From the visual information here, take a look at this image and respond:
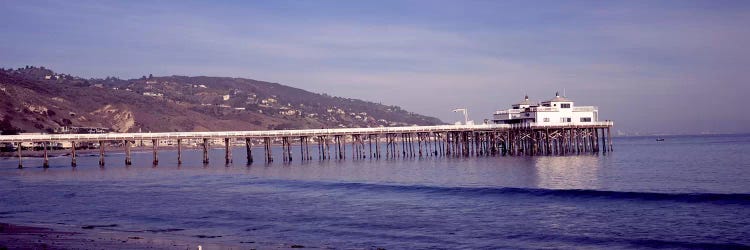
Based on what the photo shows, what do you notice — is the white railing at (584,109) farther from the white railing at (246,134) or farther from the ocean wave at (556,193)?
the ocean wave at (556,193)

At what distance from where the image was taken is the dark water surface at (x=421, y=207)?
22.6 meters

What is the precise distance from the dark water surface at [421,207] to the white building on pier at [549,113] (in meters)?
18.1

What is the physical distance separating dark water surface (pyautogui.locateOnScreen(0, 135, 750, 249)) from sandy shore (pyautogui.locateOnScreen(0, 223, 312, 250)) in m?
1.13

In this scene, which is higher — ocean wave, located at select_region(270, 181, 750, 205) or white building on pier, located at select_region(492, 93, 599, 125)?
white building on pier, located at select_region(492, 93, 599, 125)

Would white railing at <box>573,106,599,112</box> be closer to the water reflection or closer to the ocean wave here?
the water reflection

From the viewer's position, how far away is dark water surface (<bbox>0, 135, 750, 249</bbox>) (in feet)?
74.2

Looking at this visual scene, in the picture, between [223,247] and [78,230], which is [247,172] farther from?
A: [223,247]

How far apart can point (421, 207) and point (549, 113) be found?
41.6 m

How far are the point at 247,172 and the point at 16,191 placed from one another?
62.1 ft

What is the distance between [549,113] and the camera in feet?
229

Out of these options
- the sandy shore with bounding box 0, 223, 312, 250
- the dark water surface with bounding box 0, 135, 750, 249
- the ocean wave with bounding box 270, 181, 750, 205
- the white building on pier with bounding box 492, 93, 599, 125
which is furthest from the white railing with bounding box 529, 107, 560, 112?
the sandy shore with bounding box 0, 223, 312, 250

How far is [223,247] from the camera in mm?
20281

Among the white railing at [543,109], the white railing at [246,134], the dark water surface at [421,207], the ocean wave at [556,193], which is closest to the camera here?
the dark water surface at [421,207]

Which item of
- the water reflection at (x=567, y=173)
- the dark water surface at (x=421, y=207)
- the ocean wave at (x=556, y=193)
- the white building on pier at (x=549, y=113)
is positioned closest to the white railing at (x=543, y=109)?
the white building on pier at (x=549, y=113)
